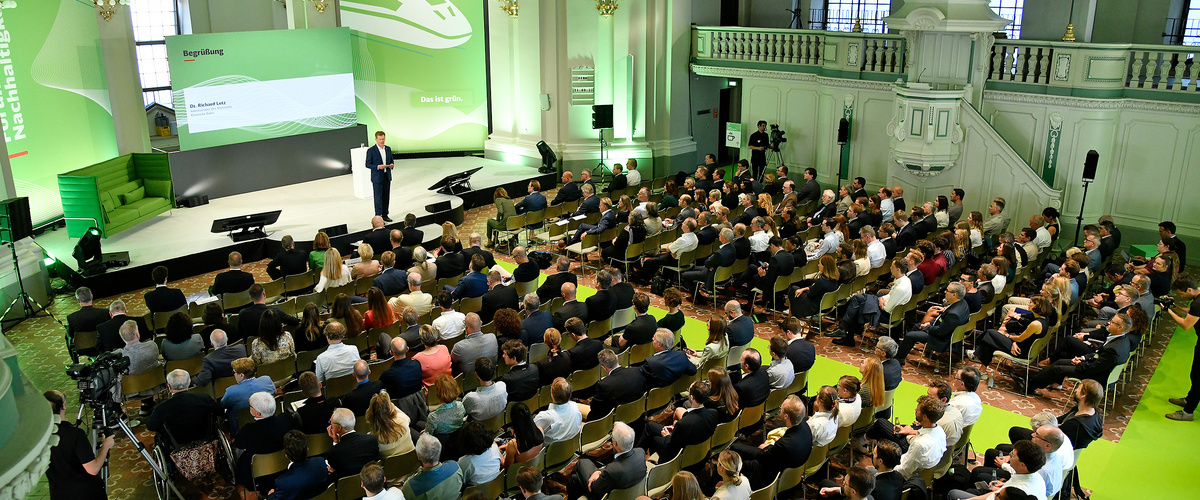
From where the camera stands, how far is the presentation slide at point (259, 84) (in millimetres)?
13797

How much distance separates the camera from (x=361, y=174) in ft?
47.7

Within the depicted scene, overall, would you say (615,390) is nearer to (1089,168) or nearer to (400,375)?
(400,375)

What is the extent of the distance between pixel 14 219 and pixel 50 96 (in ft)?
11.8

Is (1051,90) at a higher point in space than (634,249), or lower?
higher

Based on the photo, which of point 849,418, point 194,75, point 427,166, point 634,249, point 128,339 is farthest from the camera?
point 427,166

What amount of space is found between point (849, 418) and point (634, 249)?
4.97 meters

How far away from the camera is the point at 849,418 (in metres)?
6.16

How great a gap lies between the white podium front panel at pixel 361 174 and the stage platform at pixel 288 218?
0.17 metres

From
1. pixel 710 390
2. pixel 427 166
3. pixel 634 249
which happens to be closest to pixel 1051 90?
pixel 634 249

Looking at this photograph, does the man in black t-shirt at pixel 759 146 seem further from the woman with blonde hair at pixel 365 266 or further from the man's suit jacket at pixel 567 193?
the woman with blonde hair at pixel 365 266

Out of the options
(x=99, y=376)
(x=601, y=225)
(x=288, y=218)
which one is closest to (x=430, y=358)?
(x=99, y=376)

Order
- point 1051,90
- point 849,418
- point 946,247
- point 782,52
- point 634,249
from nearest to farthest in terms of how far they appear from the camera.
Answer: point 849,418 < point 946,247 < point 634,249 < point 1051,90 < point 782,52

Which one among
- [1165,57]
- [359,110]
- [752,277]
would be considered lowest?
[752,277]

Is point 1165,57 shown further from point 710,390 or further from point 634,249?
point 710,390
